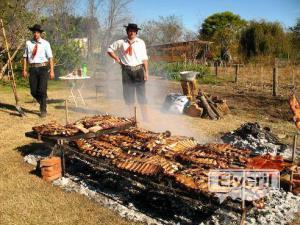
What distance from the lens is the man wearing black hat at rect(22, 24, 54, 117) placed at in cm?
988

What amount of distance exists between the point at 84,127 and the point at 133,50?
2.87 m

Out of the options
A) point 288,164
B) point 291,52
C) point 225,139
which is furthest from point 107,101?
point 291,52

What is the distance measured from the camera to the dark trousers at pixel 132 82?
29.4ft

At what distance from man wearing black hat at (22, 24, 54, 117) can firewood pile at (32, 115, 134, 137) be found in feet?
11.2

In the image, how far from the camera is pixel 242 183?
4.12 m

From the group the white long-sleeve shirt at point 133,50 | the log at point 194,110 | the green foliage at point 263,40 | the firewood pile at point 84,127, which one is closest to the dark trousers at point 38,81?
the white long-sleeve shirt at point 133,50

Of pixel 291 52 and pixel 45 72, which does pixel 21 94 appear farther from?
pixel 291 52

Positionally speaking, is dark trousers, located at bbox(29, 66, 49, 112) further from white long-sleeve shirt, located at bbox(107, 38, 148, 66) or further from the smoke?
white long-sleeve shirt, located at bbox(107, 38, 148, 66)

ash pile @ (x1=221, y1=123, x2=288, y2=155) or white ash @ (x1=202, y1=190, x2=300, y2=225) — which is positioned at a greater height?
ash pile @ (x1=221, y1=123, x2=288, y2=155)

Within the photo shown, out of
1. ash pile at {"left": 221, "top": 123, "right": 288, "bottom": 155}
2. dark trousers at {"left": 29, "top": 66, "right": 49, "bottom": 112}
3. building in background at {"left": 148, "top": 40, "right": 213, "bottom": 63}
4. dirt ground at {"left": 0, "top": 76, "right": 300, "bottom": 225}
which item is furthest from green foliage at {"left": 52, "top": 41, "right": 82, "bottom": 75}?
building in background at {"left": 148, "top": 40, "right": 213, "bottom": 63}

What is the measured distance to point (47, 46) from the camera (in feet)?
32.8

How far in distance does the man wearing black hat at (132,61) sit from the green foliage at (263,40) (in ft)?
89.3

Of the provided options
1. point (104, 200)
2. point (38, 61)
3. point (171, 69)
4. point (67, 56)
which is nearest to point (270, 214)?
point (104, 200)

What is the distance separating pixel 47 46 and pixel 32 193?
550cm
